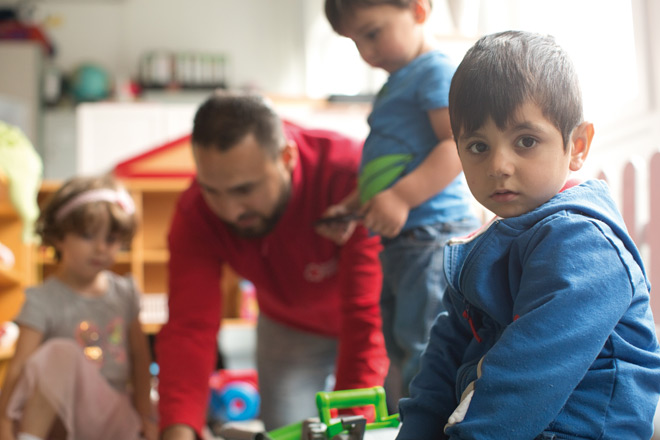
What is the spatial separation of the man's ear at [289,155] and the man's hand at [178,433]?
1.77 ft

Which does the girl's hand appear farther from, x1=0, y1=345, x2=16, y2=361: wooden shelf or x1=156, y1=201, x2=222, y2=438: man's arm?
x1=0, y1=345, x2=16, y2=361: wooden shelf

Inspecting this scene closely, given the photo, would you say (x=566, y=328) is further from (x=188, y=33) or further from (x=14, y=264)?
(x=188, y=33)

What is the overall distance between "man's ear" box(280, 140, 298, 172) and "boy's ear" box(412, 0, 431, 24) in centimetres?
52

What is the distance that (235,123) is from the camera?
→ 4.25 feet

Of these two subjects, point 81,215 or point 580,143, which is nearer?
point 580,143

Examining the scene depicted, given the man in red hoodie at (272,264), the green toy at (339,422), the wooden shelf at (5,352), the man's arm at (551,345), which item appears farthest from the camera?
the wooden shelf at (5,352)

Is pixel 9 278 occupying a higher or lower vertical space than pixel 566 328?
lower

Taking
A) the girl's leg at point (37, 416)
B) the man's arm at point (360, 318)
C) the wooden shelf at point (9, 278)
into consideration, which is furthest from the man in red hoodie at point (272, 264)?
the wooden shelf at point (9, 278)

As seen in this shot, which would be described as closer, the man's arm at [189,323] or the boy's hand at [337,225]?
the boy's hand at [337,225]

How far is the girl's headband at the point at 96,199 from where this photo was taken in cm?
161

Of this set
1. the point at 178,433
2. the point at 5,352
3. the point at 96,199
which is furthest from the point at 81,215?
the point at 5,352

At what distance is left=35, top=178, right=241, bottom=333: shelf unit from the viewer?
3.28 m

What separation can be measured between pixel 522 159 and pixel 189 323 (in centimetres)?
103

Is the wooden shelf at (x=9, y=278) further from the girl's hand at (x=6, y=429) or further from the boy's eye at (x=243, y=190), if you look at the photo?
the boy's eye at (x=243, y=190)
